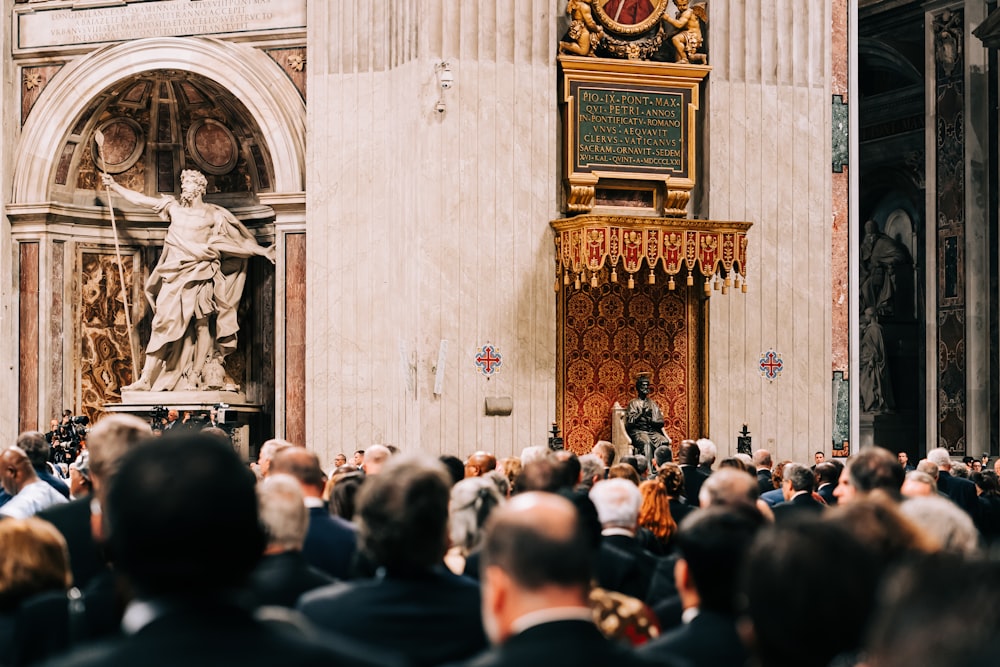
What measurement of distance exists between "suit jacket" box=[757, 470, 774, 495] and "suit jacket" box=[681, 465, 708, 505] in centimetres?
42

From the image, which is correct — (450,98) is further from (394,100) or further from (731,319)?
(731,319)

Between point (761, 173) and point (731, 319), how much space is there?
1695 millimetres

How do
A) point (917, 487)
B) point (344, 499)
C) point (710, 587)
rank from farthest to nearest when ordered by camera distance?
point (344, 499) → point (917, 487) → point (710, 587)

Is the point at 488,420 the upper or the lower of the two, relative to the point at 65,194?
lower

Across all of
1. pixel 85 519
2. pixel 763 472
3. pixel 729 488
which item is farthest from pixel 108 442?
pixel 763 472

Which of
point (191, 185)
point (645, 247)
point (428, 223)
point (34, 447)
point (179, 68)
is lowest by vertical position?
point (34, 447)

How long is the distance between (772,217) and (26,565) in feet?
46.2

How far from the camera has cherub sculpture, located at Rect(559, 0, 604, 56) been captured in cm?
1653

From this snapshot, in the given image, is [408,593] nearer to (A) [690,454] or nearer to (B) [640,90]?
(A) [690,454]

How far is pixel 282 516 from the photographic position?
4.61 meters

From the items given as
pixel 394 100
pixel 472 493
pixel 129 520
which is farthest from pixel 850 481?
pixel 394 100

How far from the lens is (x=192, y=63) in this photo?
17.8m

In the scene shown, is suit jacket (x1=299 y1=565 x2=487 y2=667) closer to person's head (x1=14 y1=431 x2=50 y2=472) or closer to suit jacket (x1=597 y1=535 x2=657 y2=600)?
suit jacket (x1=597 y1=535 x2=657 y2=600)

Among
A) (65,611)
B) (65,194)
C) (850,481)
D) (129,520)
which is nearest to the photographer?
(129,520)
